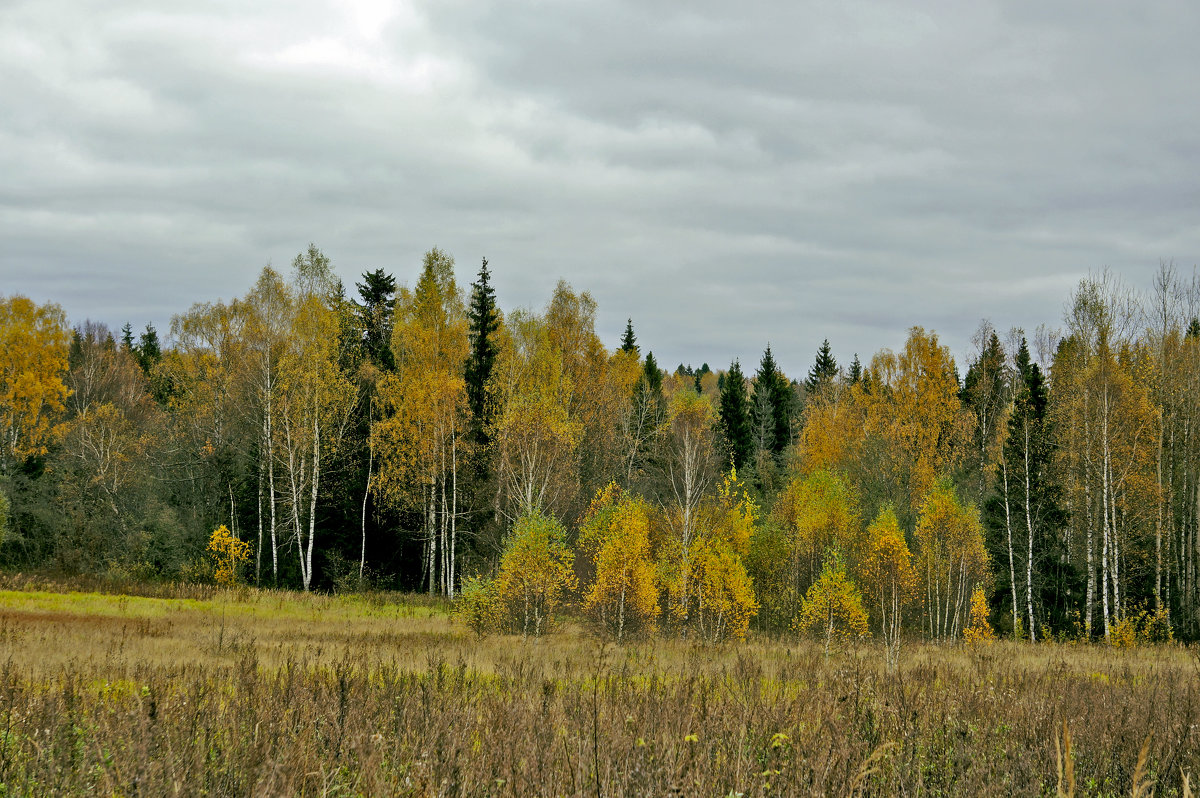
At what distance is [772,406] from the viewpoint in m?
59.7

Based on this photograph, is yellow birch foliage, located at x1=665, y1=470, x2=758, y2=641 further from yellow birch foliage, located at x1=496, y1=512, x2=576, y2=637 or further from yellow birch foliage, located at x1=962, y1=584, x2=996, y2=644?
yellow birch foliage, located at x1=962, y1=584, x2=996, y2=644

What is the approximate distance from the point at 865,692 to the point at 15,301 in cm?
4999

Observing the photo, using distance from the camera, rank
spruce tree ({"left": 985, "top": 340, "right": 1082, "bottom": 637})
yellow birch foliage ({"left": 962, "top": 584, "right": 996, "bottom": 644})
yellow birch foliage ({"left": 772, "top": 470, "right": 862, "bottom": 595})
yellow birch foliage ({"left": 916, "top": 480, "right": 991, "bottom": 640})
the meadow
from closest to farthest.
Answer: the meadow → yellow birch foliage ({"left": 962, "top": 584, "right": 996, "bottom": 644}) → yellow birch foliage ({"left": 916, "top": 480, "right": 991, "bottom": 640}) → spruce tree ({"left": 985, "top": 340, "right": 1082, "bottom": 637}) → yellow birch foliage ({"left": 772, "top": 470, "right": 862, "bottom": 595})

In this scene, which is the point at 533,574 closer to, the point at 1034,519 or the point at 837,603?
the point at 837,603

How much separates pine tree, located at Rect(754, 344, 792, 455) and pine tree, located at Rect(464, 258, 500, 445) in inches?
1067

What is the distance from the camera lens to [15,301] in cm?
4222

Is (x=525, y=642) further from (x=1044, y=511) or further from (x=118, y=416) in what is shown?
(x=118, y=416)

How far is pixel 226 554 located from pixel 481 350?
13853 mm

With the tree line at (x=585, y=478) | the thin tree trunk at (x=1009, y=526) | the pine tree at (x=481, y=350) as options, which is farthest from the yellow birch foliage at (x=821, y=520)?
the pine tree at (x=481, y=350)

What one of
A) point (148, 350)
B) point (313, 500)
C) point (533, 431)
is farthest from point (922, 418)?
point (148, 350)

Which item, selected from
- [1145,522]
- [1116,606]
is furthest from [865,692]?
[1145,522]

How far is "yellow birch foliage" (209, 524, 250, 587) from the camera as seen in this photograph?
101ft

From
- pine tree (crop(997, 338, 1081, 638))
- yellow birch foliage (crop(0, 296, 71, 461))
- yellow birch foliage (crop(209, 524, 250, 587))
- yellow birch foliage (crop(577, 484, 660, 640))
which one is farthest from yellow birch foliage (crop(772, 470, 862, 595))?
yellow birch foliage (crop(0, 296, 71, 461))

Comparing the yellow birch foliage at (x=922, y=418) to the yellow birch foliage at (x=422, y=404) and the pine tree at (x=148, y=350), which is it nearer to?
the yellow birch foliage at (x=422, y=404)
